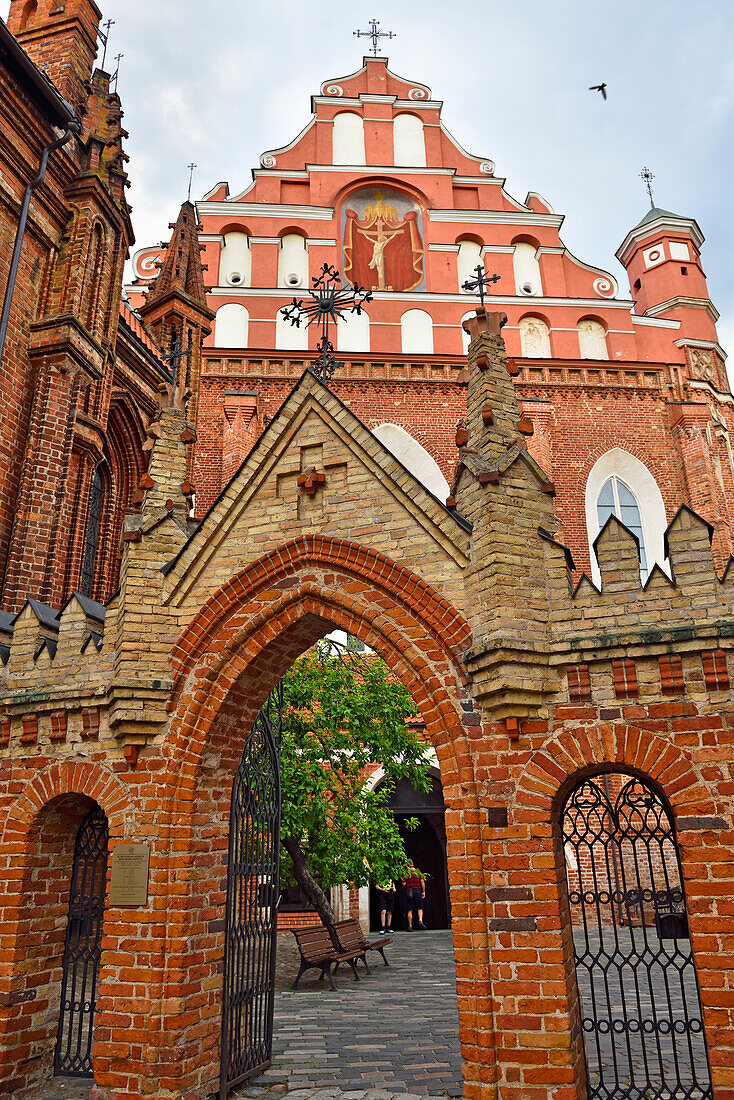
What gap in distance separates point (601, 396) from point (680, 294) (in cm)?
423

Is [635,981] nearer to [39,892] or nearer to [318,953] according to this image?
[39,892]

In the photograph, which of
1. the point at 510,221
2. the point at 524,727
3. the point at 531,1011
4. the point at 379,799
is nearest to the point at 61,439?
the point at 379,799

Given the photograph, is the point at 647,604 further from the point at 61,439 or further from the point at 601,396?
the point at 601,396

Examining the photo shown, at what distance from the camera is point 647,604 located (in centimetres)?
512

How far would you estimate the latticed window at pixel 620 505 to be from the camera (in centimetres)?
1806

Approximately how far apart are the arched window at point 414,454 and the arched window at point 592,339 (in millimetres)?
5142

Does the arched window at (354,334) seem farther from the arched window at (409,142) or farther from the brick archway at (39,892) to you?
the brick archway at (39,892)

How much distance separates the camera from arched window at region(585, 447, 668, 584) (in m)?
18.0

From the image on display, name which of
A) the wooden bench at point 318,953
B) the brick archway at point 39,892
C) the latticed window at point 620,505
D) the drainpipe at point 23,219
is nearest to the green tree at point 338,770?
the wooden bench at point 318,953

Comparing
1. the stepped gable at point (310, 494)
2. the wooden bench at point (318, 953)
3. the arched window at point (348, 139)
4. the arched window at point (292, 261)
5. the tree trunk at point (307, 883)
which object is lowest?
the wooden bench at point (318, 953)

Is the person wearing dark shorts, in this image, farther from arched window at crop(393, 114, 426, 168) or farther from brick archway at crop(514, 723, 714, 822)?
arched window at crop(393, 114, 426, 168)

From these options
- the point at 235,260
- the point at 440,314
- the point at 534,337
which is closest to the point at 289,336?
the point at 235,260

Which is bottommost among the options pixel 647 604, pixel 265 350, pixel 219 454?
pixel 647 604

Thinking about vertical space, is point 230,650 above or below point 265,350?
below
